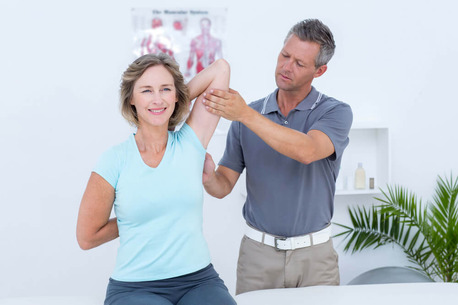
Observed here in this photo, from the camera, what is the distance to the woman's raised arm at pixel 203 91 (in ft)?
6.27

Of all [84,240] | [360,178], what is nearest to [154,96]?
[84,240]

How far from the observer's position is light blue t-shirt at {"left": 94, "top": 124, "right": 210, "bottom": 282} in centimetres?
170

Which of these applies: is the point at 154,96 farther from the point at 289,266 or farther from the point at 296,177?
the point at 289,266

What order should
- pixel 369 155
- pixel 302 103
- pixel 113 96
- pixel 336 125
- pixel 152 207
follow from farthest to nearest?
pixel 369 155, pixel 113 96, pixel 302 103, pixel 336 125, pixel 152 207

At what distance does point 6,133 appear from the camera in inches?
127

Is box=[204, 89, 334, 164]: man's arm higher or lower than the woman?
higher

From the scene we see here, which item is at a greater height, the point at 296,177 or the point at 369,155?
the point at 369,155

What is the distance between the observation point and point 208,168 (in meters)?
2.07

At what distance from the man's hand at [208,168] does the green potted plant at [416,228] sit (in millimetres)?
1520

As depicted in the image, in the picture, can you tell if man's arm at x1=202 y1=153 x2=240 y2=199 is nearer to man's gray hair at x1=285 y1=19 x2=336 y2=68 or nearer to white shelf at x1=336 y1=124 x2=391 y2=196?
man's gray hair at x1=285 y1=19 x2=336 y2=68

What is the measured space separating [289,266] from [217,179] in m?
0.46

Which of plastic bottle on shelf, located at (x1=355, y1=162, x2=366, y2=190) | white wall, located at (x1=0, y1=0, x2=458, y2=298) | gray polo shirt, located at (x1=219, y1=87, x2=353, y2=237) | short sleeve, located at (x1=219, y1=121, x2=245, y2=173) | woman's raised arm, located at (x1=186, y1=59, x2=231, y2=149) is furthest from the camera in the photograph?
plastic bottle on shelf, located at (x1=355, y1=162, x2=366, y2=190)

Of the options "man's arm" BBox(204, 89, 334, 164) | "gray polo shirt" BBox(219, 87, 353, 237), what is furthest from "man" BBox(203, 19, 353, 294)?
"man's arm" BBox(204, 89, 334, 164)

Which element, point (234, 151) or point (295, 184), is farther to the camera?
point (234, 151)
